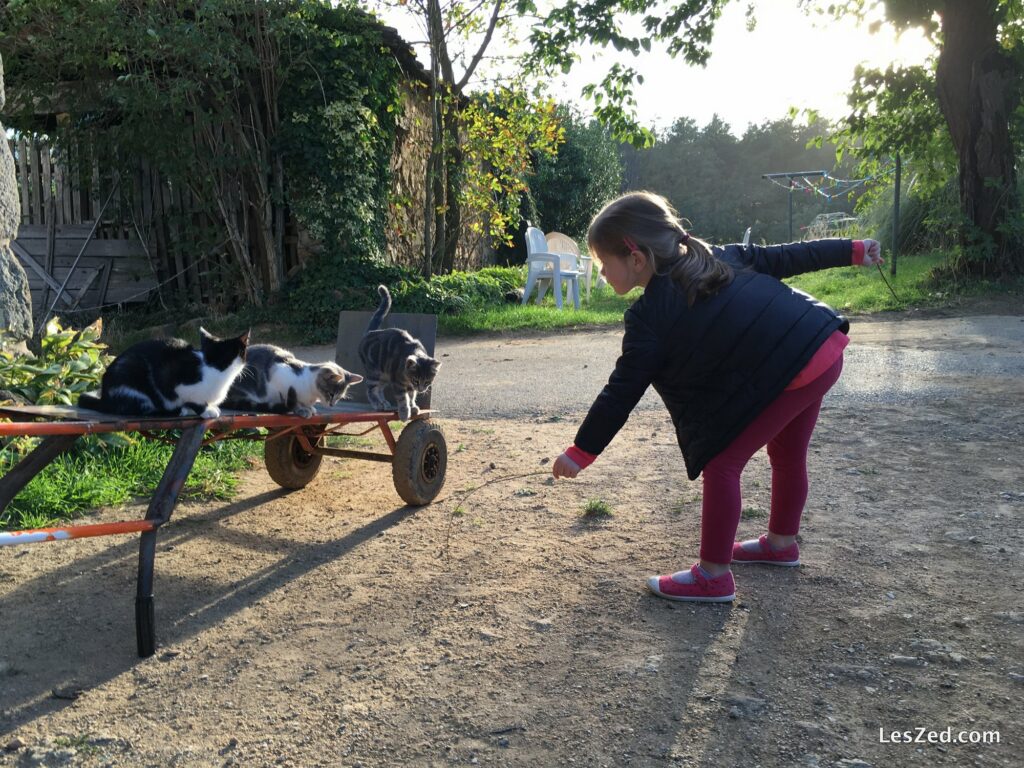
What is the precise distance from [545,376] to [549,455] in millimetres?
2824

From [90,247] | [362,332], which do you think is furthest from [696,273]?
[90,247]

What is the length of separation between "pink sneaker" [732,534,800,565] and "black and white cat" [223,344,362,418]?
2003 millimetres

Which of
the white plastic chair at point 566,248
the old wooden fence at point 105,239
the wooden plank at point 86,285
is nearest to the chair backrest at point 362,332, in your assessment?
the old wooden fence at point 105,239

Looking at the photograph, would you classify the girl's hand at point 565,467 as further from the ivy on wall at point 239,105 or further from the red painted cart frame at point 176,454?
the ivy on wall at point 239,105

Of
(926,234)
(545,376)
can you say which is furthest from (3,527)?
(926,234)

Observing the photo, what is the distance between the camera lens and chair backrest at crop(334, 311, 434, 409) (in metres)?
4.73

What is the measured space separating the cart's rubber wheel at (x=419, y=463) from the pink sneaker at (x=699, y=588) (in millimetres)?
1512

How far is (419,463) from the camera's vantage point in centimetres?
394

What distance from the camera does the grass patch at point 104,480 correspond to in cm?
376

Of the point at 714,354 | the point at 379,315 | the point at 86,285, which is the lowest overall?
the point at 714,354

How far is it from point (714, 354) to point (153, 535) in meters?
1.95

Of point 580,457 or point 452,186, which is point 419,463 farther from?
point 452,186

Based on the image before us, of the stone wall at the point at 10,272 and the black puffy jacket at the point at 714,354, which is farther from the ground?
the stone wall at the point at 10,272

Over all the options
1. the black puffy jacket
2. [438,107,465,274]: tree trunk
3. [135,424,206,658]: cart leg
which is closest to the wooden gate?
[438,107,465,274]: tree trunk
